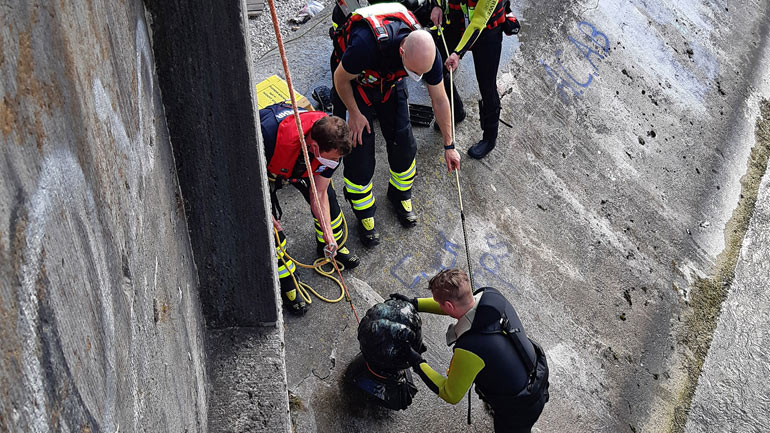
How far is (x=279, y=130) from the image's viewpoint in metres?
3.83

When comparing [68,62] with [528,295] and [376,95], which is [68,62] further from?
[528,295]

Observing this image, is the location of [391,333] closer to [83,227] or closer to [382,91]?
[382,91]

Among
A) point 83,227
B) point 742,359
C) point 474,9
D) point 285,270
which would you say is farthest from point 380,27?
point 742,359

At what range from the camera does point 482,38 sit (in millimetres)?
5055

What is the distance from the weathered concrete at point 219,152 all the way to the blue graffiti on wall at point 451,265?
1.86 meters

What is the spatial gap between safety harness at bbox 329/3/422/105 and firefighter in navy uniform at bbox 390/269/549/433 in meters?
1.45

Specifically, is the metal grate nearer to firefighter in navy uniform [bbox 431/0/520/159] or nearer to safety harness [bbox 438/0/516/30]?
firefighter in navy uniform [bbox 431/0/520/159]

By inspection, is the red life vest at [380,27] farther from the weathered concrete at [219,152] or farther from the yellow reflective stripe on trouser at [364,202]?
the weathered concrete at [219,152]

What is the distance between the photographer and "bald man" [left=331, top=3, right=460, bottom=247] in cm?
414

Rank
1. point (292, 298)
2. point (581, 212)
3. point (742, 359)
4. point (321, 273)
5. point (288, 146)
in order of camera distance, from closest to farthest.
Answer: point (288, 146) < point (292, 298) < point (321, 273) < point (742, 359) < point (581, 212)

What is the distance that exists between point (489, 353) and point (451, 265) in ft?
5.47

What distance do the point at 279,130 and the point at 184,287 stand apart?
149 centimetres

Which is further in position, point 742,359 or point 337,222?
point 742,359

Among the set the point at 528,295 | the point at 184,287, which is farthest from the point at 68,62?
the point at 528,295
